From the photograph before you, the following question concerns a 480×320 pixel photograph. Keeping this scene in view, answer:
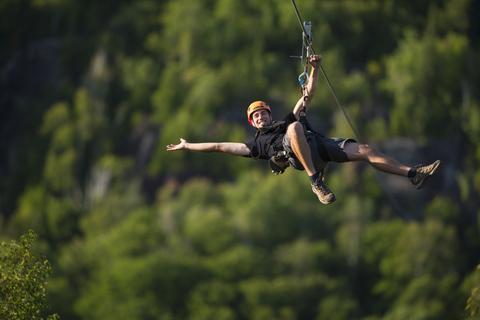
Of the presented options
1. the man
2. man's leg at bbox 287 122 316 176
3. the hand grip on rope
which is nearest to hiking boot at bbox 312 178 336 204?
the man

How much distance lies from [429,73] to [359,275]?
109 ft

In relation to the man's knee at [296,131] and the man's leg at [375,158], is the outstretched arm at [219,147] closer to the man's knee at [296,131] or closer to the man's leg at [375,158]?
the man's knee at [296,131]

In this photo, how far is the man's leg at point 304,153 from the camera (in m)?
15.0

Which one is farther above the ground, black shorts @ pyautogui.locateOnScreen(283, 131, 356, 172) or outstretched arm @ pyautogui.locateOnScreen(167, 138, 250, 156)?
outstretched arm @ pyautogui.locateOnScreen(167, 138, 250, 156)

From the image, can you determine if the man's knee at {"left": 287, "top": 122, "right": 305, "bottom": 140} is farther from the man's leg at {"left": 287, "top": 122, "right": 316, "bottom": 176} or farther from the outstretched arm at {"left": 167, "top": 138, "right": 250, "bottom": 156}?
the outstretched arm at {"left": 167, "top": 138, "right": 250, "bottom": 156}

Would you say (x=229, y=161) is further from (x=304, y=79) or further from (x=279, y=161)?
(x=279, y=161)

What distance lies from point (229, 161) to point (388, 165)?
254ft

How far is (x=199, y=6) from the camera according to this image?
371 feet

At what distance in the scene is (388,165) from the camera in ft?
48.7

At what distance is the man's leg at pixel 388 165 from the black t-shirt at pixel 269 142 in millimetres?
1251

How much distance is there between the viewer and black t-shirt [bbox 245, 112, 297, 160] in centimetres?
1578

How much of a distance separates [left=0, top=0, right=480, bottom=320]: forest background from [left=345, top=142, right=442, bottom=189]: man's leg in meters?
49.2

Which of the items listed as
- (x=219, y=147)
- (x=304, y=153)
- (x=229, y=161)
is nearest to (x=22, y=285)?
(x=219, y=147)

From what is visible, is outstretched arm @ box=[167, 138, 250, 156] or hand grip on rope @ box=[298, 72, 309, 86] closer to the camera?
hand grip on rope @ box=[298, 72, 309, 86]
